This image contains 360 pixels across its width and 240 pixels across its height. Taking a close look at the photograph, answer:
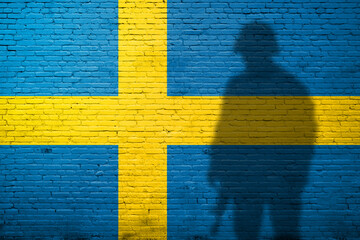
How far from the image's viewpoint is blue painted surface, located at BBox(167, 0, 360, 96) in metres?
3.75

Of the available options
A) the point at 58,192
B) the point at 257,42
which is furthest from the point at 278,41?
the point at 58,192

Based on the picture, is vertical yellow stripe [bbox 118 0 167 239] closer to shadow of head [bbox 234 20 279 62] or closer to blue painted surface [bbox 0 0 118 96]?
blue painted surface [bbox 0 0 118 96]

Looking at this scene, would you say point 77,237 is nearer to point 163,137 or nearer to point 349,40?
point 163,137

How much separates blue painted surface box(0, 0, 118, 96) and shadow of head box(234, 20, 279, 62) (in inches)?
83.0

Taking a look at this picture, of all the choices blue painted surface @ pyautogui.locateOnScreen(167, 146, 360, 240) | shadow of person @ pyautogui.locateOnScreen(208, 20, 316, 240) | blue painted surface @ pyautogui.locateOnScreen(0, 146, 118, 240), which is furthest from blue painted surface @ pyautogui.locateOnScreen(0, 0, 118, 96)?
shadow of person @ pyautogui.locateOnScreen(208, 20, 316, 240)

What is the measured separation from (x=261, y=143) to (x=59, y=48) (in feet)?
11.9

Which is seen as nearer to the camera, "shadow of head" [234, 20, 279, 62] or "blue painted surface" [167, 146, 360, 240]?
"blue painted surface" [167, 146, 360, 240]

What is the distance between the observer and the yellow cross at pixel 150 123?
12.2 ft

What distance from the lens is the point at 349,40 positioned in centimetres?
376

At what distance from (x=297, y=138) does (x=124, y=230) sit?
313 cm

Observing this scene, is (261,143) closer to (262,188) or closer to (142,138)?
(262,188)

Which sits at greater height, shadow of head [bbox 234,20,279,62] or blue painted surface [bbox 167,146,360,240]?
shadow of head [bbox 234,20,279,62]

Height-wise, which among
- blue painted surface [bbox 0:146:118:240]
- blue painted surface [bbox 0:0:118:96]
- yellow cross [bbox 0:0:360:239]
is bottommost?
blue painted surface [bbox 0:146:118:240]

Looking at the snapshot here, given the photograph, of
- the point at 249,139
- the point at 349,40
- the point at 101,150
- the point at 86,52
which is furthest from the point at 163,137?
the point at 349,40
